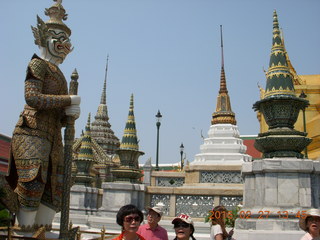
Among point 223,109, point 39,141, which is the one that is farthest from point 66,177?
point 223,109

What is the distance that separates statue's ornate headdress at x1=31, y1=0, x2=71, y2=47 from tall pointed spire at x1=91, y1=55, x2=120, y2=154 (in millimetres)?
33831

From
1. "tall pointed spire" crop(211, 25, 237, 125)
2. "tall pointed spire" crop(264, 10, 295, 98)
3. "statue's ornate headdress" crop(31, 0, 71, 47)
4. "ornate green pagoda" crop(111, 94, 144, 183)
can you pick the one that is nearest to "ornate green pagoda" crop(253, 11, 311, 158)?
"tall pointed spire" crop(264, 10, 295, 98)

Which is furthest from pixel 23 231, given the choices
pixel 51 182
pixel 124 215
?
pixel 124 215

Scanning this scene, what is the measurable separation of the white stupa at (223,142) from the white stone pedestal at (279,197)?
462 inches

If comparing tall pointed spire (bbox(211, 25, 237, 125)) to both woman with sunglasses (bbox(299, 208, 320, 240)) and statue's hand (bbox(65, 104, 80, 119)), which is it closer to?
statue's hand (bbox(65, 104, 80, 119))

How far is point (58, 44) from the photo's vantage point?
282 inches

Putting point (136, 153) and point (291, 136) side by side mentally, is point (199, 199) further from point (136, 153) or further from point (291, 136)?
point (291, 136)

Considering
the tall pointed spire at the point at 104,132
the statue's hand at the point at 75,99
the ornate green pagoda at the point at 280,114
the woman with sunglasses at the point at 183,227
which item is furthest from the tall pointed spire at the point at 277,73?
the tall pointed spire at the point at 104,132

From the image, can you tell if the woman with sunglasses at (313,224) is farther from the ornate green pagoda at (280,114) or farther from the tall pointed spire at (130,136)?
the tall pointed spire at (130,136)

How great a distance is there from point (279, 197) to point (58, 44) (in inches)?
209

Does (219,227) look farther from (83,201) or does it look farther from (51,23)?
(83,201)

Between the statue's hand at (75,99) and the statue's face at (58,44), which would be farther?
the statue's face at (58,44)

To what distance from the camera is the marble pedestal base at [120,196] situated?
13422 millimetres

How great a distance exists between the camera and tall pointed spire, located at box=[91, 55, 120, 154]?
4175 centimetres
